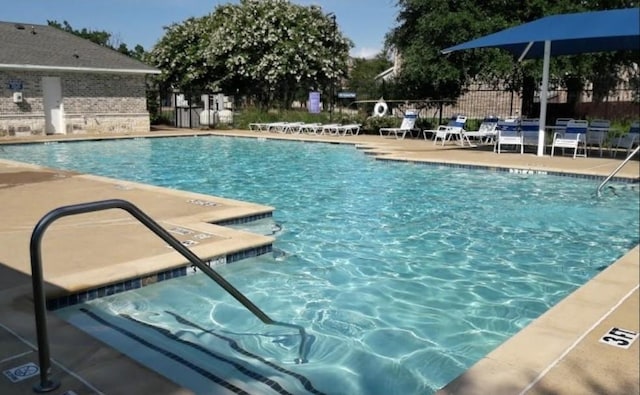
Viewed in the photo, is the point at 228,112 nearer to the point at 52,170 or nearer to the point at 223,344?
the point at 52,170

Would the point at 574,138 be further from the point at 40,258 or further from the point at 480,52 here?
the point at 40,258

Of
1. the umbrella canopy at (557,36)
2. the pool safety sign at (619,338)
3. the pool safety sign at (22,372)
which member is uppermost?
the umbrella canopy at (557,36)

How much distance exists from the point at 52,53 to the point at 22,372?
838 inches

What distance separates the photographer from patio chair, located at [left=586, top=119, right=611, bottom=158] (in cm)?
1157

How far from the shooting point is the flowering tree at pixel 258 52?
2634cm

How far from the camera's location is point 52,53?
21.1m

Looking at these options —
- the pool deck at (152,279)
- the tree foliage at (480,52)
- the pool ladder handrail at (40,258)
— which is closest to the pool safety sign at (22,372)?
the pool deck at (152,279)

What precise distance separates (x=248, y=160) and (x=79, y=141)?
7639 millimetres

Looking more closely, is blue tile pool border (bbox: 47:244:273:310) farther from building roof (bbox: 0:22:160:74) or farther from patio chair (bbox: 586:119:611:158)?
building roof (bbox: 0:22:160:74)

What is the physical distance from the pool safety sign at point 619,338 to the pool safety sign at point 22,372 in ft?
9.71

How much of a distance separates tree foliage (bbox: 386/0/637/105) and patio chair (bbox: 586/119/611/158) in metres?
2.61

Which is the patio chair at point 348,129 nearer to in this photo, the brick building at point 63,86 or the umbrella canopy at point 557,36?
the umbrella canopy at point 557,36

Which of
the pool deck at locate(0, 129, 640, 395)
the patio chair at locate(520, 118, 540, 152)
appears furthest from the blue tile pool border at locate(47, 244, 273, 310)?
the patio chair at locate(520, 118, 540, 152)

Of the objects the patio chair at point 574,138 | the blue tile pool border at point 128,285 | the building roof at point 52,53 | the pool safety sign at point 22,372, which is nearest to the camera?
the pool safety sign at point 22,372
